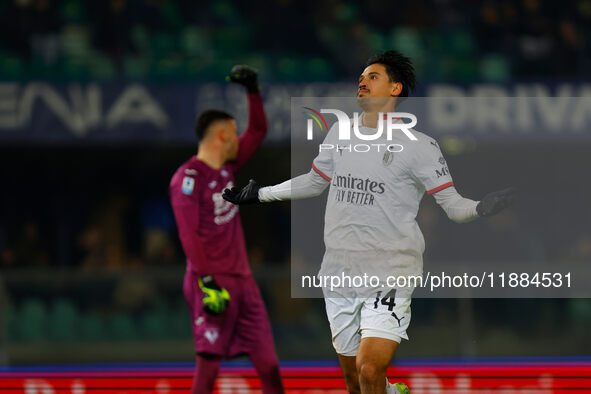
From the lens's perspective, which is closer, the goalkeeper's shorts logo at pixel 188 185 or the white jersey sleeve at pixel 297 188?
the white jersey sleeve at pixel 297 188

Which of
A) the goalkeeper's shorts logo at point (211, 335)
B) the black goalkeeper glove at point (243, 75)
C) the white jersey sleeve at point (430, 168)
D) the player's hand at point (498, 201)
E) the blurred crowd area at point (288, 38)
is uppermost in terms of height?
the blurred crowd area at point (288, 38)

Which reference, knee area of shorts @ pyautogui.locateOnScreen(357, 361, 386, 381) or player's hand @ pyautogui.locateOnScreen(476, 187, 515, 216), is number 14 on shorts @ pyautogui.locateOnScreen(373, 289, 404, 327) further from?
player's hand @ pyautogui.locateOnScreen(476, 187, 515, 216)

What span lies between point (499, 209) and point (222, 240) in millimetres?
1929

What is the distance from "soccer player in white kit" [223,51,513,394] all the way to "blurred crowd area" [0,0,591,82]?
7.24 meters

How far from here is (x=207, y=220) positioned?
18.8ft

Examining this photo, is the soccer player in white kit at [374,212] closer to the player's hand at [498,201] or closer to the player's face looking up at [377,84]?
the player's face looking up at [377,84]

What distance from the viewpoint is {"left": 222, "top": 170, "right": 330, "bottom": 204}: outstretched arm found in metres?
4.82

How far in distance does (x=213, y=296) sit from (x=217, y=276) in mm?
196

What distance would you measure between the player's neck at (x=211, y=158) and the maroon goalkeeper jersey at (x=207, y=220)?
35 mm

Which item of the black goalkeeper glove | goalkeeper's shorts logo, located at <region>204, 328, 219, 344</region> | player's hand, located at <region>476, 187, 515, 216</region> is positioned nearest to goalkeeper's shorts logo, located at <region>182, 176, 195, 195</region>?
the black goalkeeper glove

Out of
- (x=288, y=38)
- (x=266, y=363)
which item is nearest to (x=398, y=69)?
(x=266, y=363)

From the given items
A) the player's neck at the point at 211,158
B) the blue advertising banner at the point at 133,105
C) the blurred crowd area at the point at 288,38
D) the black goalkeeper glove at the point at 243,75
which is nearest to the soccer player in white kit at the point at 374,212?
the black goalkeeper glove at the point at 243,75

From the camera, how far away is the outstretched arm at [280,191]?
15.8 feet

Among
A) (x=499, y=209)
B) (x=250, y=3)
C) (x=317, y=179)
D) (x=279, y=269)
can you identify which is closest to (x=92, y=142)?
(x=250, y=3)
